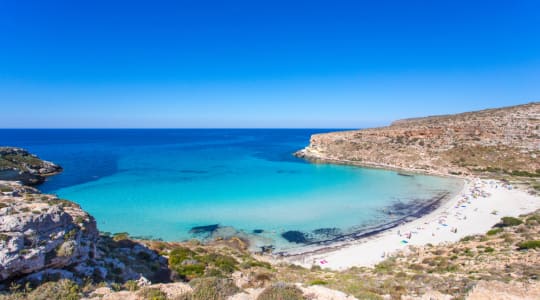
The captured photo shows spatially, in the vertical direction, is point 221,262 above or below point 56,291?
below

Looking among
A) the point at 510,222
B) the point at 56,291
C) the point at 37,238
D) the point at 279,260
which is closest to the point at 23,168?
the point at 37,238

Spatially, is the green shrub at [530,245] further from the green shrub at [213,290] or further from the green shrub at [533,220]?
the green shrub at [213,290]

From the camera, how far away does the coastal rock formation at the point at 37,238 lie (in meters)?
6.59

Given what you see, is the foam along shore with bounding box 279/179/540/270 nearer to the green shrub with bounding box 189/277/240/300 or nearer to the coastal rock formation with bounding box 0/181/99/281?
the green shrub with bounding box 189/277/240/300

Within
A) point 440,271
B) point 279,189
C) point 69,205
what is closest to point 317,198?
point 279,189

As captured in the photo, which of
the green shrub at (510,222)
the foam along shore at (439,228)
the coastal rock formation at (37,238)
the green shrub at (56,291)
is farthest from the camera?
the green shrub at (510,222)

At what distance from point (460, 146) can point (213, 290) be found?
60937 millimetres

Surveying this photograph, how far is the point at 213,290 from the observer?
21.4 feet

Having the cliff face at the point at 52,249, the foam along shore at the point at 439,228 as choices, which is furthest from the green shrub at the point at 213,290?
the foam along shore at the point at 439,228

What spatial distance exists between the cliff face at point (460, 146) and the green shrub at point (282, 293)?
A: 167 ft

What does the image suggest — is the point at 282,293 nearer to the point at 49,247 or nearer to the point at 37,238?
the point at 49,247

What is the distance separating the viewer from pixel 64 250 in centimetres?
767

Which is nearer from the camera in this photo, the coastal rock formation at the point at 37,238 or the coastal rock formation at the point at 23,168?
the coastal rock formation at the point at 37,238

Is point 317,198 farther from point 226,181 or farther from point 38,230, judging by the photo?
point 38,230
